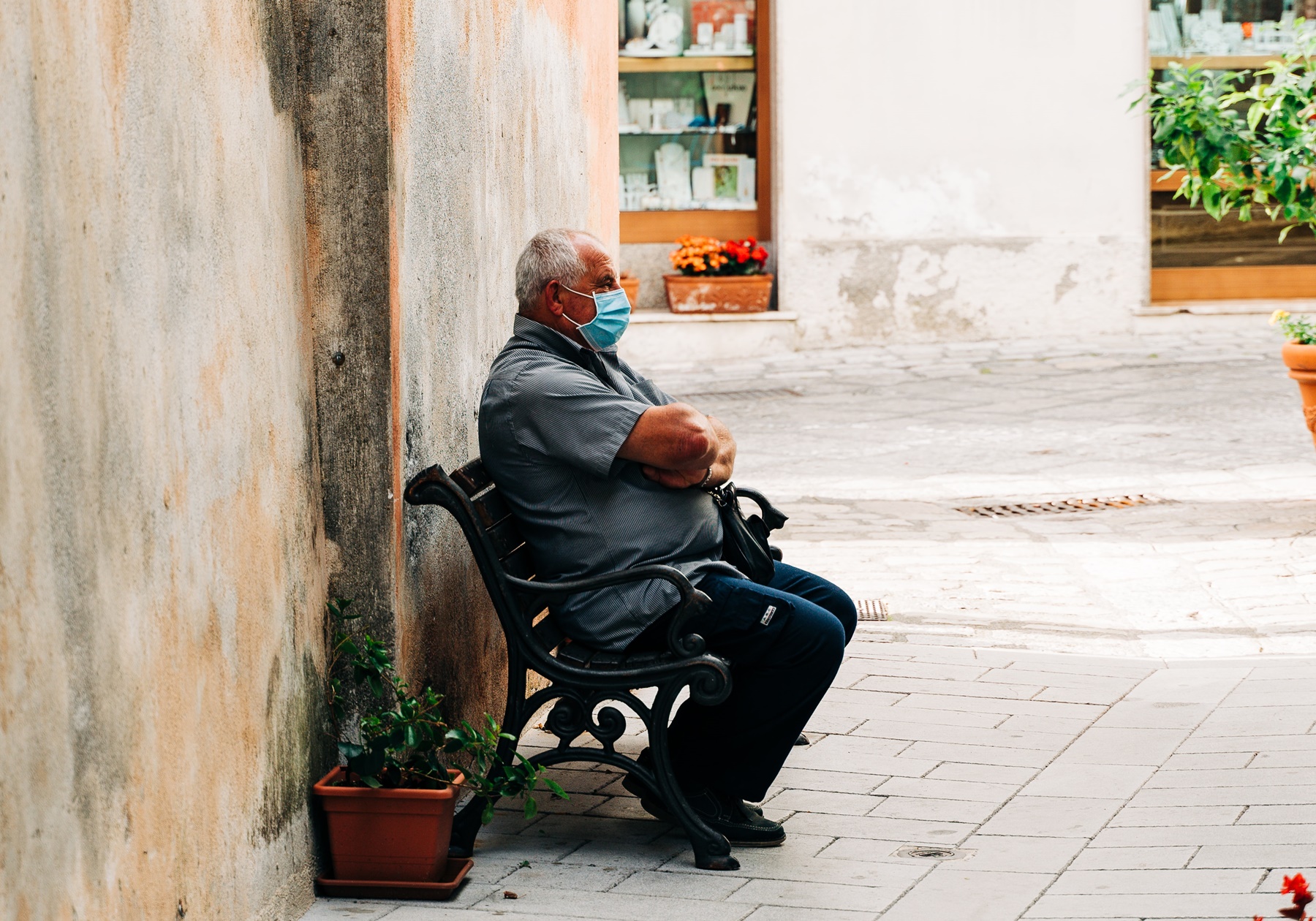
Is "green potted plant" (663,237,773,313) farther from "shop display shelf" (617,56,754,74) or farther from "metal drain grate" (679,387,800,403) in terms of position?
"metal drain grate" (679,387,800,403)

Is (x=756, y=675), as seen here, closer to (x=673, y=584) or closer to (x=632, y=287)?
(x=673, y=584)

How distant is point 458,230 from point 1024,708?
2261mm

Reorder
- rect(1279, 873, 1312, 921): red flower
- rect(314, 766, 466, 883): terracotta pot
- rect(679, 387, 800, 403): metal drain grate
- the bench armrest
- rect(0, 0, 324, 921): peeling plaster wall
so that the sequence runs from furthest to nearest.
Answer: rect(679, 387, 800, 403): metal drain grate, the bench armrest, rect(314, 766, 466, 883): terracotta pot, rect(0, 0, 324, 921): peeling plaster wall, rect(1279, 873, 1312, 921): red flower

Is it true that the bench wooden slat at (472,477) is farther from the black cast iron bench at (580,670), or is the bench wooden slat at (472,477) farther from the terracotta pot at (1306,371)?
the terracotta pot at (1306,371)

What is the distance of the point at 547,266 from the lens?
13.3 feet

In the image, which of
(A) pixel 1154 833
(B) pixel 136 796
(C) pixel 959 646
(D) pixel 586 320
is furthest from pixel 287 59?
(C) pixel 959 646

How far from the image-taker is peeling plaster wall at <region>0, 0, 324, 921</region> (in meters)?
2.49

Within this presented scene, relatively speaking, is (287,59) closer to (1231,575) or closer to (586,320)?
(586,320)

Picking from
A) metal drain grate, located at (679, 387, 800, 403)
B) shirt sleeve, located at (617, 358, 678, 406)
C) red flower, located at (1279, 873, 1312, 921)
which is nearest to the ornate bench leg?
shirt sleeve, located at (617, 358, 678, 406)

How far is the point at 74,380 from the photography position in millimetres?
2641

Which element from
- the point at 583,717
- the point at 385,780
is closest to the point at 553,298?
the point at 583,717

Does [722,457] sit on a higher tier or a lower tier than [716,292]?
higher

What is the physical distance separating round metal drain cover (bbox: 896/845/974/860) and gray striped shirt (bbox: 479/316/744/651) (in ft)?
2.54

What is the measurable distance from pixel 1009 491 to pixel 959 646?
3.08m
